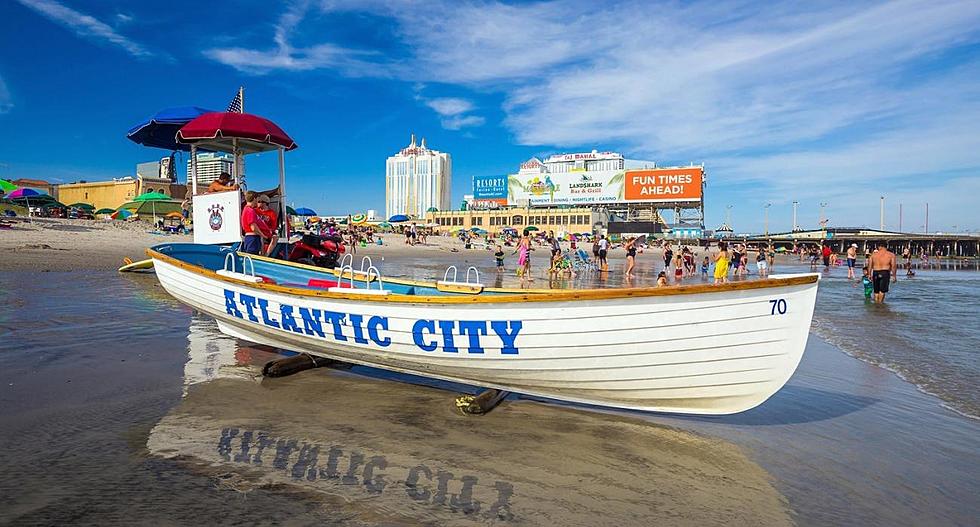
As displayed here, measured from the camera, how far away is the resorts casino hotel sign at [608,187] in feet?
269

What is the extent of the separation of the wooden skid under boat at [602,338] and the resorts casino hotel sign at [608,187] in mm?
83008

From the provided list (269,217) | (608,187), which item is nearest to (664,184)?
(608,187)

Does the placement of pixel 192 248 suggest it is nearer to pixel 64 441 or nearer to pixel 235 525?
pixel 64 441

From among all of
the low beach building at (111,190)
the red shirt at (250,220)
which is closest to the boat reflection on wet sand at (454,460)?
the red shirt at (250,220)

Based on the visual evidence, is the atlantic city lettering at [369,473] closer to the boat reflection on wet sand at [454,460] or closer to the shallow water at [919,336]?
the boat reflection on wet sand at [454,460]

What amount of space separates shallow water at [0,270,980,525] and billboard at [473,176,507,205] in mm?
94202

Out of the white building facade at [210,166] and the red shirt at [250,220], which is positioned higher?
the white building facade at [210,166]

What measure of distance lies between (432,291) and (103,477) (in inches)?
139

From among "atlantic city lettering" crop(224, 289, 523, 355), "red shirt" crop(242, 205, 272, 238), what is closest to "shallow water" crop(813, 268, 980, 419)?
"atlantic city lettering" crop(224, 289, 523, 355)

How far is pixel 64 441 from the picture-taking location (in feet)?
13.1

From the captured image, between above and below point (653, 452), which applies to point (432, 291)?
above

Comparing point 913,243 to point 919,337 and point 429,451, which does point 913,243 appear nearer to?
point 919,337

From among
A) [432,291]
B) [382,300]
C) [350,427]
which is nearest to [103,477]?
[350,427]

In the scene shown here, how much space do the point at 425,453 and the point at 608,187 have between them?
285 ft
